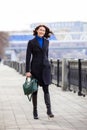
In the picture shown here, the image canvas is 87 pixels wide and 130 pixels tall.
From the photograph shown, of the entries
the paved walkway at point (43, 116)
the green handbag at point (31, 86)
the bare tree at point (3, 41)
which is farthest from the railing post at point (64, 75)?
the bare tree at point (3, 41)

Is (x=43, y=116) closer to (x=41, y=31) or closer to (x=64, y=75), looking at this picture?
(x=41, y=31)

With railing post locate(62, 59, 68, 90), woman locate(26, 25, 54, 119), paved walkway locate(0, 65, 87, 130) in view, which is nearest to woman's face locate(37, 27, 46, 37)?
woman locate(26, 25, 54, 119)

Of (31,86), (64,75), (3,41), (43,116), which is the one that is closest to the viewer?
(31,86)

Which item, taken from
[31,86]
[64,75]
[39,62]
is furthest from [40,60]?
[64,75]

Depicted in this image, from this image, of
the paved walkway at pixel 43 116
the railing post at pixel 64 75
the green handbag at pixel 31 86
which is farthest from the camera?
the railing post at pixel 64 75

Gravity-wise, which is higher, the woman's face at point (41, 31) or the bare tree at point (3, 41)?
the woman's face at point (41, 31)

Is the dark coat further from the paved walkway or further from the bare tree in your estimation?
the bare tree

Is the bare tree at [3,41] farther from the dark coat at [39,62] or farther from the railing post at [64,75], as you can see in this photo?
the dark coat at [39,62]

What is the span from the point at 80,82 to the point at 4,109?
4.57 m

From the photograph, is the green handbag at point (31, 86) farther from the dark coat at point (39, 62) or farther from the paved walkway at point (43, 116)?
the paved walkway at point (43, 116)

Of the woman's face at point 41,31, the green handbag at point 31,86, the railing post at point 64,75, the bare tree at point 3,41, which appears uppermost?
the woman's face at point 41,31

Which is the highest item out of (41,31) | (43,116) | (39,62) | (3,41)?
(41,31)

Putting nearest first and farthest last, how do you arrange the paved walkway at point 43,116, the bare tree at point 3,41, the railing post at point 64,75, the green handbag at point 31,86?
the paved walkway at point 43,116 → the green handbag at point 31,86 → the railing post at point 64,75 → the bare tree at point 3,41

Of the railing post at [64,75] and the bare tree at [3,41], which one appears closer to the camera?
the railing post at [64,75]
